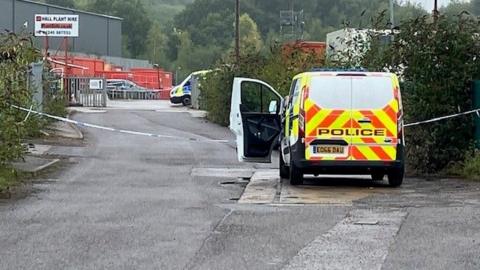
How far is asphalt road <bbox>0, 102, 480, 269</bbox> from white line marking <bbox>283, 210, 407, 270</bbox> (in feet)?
0.04

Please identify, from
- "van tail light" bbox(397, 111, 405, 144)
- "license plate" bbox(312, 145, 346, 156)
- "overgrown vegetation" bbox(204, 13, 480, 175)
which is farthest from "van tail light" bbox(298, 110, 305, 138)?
"overgrown vegetation" bbox(204, 13, 480, 175)

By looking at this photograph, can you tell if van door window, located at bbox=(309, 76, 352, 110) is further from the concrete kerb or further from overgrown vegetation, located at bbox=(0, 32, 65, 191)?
the concrete kerb

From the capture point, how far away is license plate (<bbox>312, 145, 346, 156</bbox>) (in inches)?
626

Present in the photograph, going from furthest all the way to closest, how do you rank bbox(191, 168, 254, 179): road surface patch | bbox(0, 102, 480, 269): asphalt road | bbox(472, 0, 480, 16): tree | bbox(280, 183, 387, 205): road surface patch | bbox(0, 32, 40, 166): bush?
bbox(472, 0, 480, 16): tree
bbox(191, 168, 254, 179): road surface patch
bbox(0, 32, 40, 166): bush
bbox(280, 183, 387, 205): road surface patch
bbox(0, 102, 480, 269): asphalt road

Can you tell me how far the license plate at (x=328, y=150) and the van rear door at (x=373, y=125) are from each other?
0.57ft

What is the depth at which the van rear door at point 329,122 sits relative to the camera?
15.9m

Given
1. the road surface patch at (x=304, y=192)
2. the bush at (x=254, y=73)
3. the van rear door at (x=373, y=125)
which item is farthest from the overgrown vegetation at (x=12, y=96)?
the bush at (x=254, y=73)

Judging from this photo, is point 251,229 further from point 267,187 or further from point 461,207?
point 267,187

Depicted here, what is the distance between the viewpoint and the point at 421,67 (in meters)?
19.2

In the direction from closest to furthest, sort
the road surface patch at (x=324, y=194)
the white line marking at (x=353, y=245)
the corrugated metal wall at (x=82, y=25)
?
the white line marking at (x=353, y=245) < the road surface patch at (x=324, y=194) < the corrugated metal wall at (x=82, y=25)

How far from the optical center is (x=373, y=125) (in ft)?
52.1

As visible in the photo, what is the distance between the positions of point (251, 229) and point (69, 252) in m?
2.35

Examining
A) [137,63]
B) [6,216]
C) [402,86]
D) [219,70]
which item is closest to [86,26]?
[137,63]

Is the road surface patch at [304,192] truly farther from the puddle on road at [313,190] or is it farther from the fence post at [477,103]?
the fence post at [477,103]
